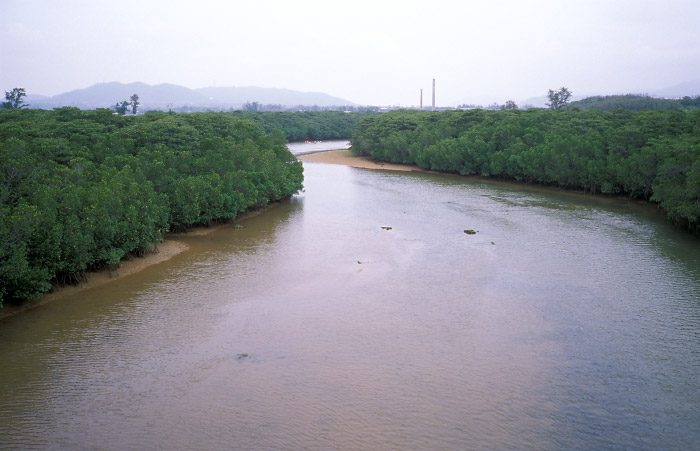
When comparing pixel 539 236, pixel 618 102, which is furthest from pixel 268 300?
pixel 618 102

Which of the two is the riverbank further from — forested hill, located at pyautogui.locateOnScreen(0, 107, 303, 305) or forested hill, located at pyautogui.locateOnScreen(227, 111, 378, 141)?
forested hill, located at pyautogui.locateOnScreen(0, 107, 303, 305)

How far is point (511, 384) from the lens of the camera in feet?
47.9

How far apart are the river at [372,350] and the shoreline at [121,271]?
0.38m

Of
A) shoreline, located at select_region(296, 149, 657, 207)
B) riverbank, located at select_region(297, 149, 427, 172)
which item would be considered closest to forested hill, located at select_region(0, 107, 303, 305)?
shoreline, located at select_region(296, 149, 657, 207)

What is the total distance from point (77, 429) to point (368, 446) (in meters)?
6.58

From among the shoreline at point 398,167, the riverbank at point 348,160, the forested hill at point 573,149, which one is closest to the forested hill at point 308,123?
the riverbank at point 348,160

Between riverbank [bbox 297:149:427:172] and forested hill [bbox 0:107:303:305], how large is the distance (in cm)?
2191

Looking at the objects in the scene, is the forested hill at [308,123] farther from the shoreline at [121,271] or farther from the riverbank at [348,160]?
the shoreline at [121,271]

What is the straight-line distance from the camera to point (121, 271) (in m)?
22.8

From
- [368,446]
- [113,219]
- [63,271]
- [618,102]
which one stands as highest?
[618,102]

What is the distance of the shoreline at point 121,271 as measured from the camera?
18688 millimetres

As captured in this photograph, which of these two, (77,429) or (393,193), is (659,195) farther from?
(77,429)

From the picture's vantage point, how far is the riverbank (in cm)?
6579

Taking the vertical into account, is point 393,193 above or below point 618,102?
below
